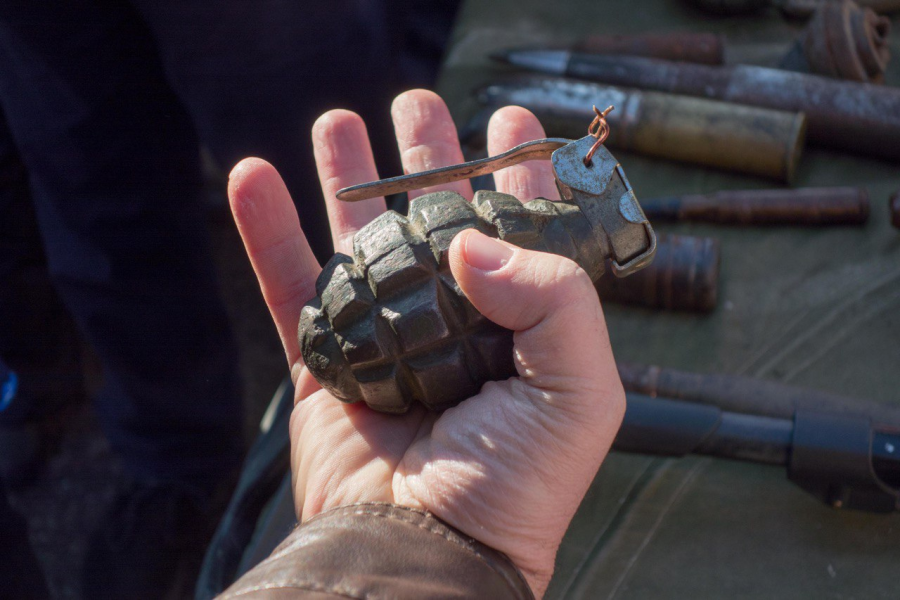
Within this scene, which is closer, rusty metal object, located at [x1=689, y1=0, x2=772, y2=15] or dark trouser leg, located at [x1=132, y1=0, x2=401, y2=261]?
dark trouser leg, located at [x1=132, y1=0, x2=401, y2=261]

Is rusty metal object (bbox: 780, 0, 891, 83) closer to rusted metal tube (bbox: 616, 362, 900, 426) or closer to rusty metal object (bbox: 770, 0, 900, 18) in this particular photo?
rusty metal object (bbox: 770, 0, 900, 18)

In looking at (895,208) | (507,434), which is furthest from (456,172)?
(895,208)

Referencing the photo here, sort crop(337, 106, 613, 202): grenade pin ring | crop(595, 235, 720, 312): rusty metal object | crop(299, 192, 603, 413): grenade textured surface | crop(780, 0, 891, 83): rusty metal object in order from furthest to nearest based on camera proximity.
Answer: crop(780, 0, 891, 83): rusty metal object < crop(595, 235, 720, 312): rusty metal object < crop(337, 106, 613, 202): grenade pin ring < crop(299, 192, 603, 413): grenade textured surface

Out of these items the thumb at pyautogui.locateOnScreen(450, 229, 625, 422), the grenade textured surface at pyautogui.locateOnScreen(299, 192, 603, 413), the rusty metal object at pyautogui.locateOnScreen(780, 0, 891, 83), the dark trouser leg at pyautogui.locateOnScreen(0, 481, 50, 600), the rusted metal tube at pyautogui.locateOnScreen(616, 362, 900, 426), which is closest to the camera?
the thumb at pyautogui.locateOnScreen(450, 229, 625, 422)

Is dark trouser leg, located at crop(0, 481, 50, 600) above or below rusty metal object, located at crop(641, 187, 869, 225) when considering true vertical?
below

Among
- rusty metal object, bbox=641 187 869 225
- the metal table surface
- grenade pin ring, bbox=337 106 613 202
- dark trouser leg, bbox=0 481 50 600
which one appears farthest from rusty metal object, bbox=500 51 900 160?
dark trouser leg, bbox=0 481 50 600

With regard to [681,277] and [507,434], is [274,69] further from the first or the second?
[507,434]

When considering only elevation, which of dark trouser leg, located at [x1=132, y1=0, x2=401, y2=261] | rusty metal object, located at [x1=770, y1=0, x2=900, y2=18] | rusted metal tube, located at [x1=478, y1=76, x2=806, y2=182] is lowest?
rusted metal tube, located at [x1=478, y1=76, x2=806, y2=182]

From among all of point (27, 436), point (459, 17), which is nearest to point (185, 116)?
point (459, 17)
